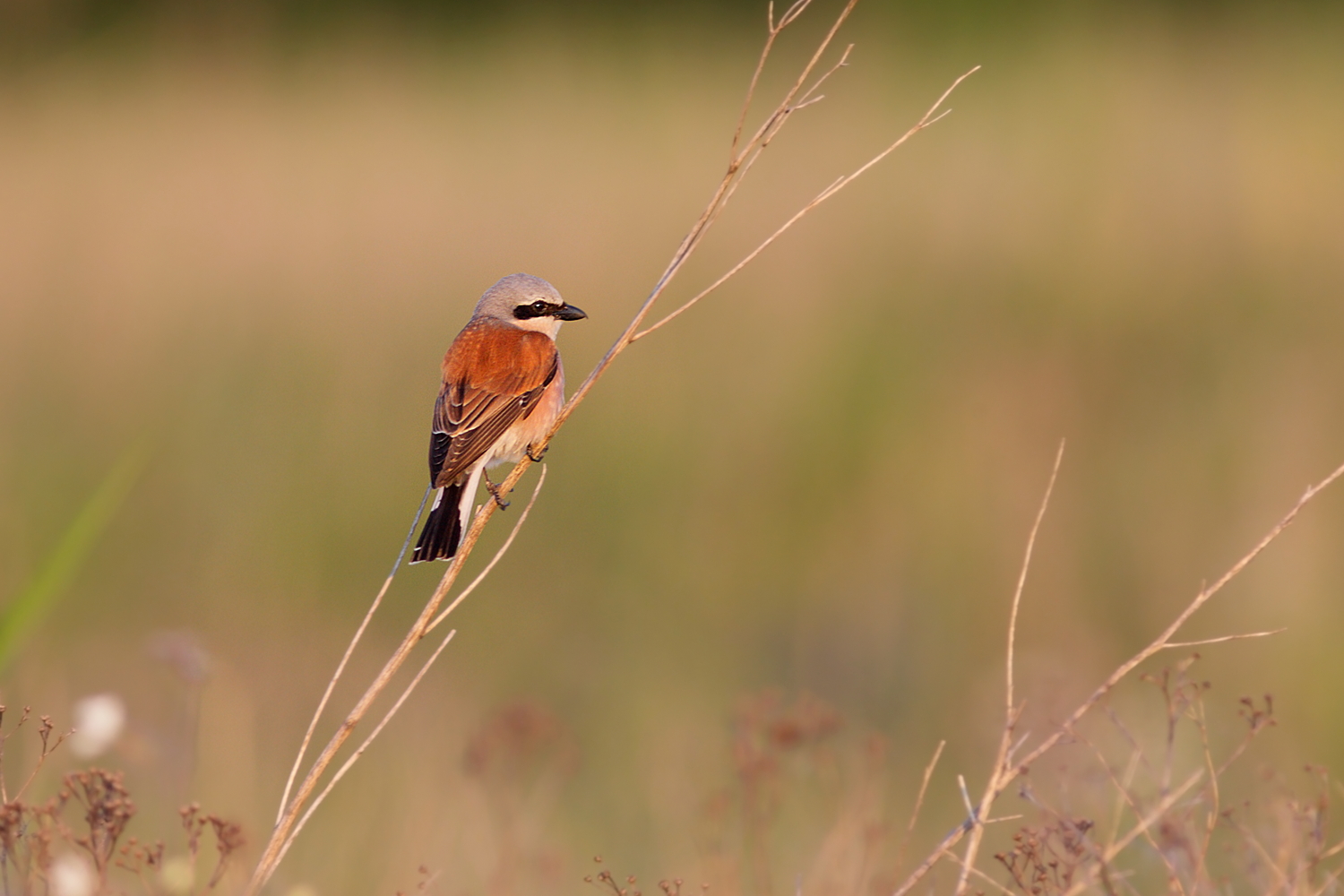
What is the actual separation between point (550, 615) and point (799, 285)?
8.19 ft

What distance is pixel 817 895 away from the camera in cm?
282

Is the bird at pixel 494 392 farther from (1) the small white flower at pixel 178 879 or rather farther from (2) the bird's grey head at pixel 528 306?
(1) the small white flower at pixel 178 879

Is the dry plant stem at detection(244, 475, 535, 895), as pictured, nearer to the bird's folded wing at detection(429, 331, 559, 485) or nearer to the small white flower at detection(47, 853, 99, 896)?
the small white flower at detection(47, 853, 99, 896)

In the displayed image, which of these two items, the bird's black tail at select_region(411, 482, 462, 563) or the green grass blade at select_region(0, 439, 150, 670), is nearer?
the green grass blade at select_region(0, 439, 150, 670)

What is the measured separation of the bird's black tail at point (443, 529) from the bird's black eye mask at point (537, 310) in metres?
0.53

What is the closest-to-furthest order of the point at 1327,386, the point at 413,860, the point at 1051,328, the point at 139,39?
1. the point at 413,860
2. the point at 1327,386
3. the point at 1051,328
4. the point at 139,39

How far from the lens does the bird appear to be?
306 cm

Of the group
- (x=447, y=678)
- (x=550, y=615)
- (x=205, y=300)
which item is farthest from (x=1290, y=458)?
(x=205, y=300)

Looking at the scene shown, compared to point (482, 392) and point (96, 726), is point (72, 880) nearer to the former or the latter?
point (96, 726)

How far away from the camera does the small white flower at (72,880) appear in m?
1.74

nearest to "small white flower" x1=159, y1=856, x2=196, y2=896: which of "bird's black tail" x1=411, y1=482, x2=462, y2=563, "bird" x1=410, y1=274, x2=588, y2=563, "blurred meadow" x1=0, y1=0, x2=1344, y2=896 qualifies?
"bird's black tail" x1=411, y1=482, x2=462, y2=563

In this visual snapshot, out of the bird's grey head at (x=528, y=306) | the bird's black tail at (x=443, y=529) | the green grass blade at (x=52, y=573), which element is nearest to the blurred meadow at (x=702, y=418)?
the bird's black tail at (x=443, y=529)

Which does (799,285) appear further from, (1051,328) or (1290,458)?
(1290,458)

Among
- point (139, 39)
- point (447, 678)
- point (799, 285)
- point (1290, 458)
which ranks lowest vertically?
point (447, 678)
